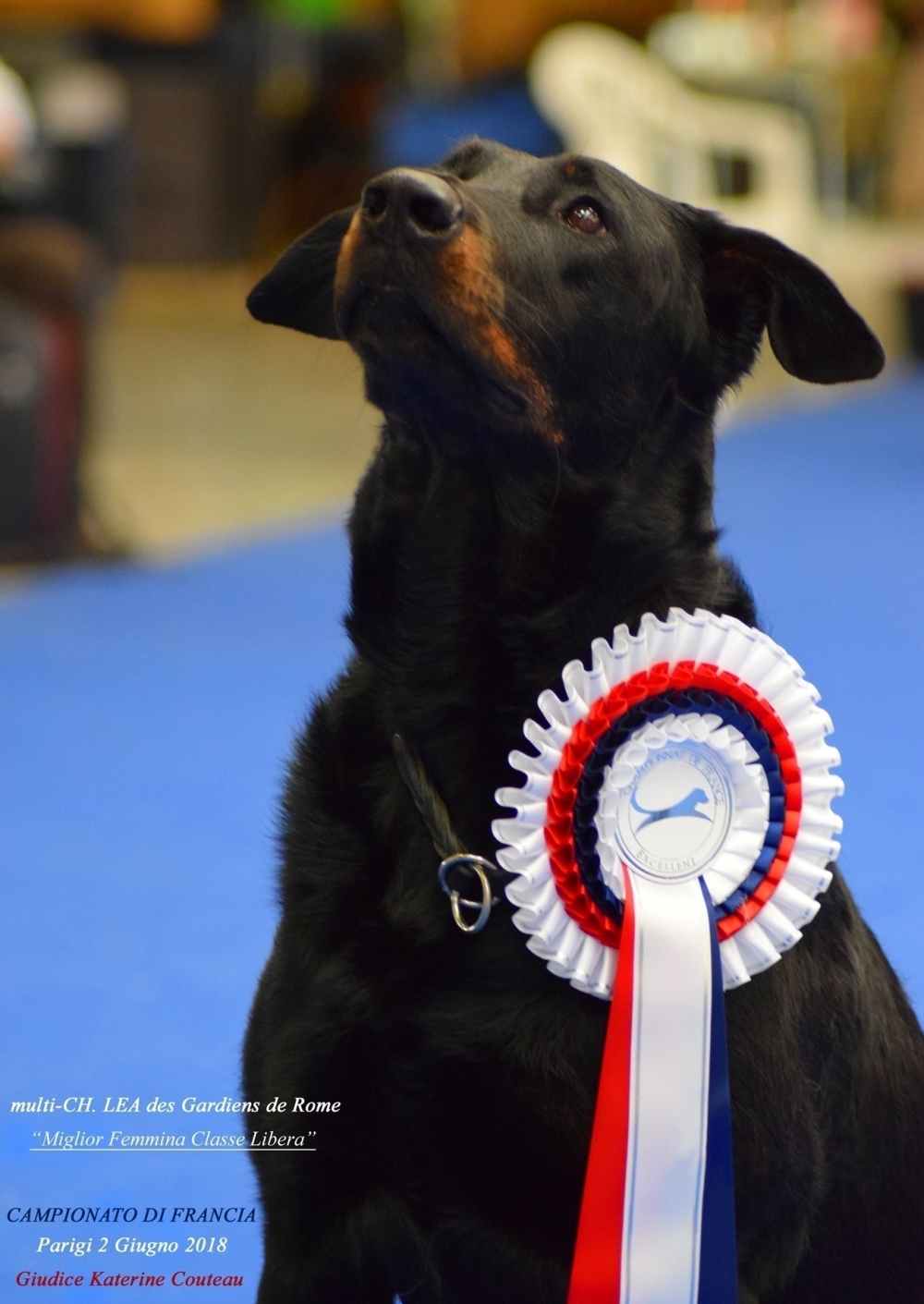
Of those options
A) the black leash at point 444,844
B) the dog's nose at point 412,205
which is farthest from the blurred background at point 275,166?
the black leash at point 444,844

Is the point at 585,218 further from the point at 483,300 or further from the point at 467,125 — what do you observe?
the point at 467,125

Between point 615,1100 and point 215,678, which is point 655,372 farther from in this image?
point 215,678

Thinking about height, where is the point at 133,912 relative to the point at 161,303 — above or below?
below

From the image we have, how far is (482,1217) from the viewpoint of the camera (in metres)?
1.41

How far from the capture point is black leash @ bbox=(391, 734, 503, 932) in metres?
1.47

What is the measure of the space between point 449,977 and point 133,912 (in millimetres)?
1364

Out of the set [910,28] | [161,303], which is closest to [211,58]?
[161,303]

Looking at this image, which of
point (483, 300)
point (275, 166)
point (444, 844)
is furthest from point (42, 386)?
point (275, 166)

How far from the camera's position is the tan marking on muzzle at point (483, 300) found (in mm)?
1543

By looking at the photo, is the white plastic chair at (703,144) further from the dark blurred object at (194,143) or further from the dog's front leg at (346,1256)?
the dog's front leg at (346,1256)

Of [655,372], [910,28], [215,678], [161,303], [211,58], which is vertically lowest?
[655,372]

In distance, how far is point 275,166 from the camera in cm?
1381

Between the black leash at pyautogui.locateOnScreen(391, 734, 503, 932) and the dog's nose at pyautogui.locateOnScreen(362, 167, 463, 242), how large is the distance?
1.56 feet

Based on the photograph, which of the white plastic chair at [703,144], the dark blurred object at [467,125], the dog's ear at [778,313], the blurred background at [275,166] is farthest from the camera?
the dark blurred object at [467,125]
